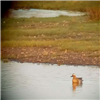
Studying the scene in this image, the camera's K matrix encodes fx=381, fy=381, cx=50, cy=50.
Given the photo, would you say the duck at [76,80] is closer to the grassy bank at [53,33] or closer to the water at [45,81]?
the water at [45,81]

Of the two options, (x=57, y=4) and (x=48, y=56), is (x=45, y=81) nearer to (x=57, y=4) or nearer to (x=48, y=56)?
(x=48, y=56)

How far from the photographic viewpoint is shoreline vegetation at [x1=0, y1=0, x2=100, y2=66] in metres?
4.29

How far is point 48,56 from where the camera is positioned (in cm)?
432

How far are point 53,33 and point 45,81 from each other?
56cm

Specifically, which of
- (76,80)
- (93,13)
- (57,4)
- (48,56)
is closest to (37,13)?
(57,4)

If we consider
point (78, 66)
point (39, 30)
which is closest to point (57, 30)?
point (39, 30)

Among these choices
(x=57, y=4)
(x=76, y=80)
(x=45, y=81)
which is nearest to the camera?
(x=76, y=80)

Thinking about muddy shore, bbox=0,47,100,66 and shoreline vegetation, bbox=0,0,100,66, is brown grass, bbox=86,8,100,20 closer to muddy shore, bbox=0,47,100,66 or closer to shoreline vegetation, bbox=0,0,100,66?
shoreline vegetation, bbox=0,0,100,66

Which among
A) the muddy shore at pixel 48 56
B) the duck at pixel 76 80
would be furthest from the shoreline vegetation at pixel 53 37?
the duck at pixel 76 80

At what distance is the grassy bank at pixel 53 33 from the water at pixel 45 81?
24cm

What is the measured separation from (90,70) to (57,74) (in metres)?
0.37

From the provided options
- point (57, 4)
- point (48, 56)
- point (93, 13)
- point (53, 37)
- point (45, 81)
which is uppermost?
point (57, 4)

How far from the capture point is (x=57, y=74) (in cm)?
430

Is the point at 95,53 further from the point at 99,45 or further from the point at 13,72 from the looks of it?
the point at 13,72
